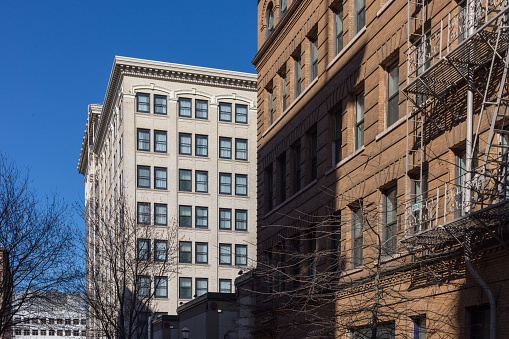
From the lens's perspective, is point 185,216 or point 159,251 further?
point 185,216

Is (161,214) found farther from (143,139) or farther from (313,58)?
(313,58)

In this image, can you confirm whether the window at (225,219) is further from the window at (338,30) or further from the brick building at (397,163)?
the window at (338,30)

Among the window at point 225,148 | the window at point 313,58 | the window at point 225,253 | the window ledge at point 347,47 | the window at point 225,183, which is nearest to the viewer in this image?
the window ledge at point 347,47

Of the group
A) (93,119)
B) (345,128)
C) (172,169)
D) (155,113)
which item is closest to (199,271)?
(172,169)

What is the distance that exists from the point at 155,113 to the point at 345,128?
50.4 meters

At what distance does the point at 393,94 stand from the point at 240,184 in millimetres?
54845

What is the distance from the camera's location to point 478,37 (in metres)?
16.2

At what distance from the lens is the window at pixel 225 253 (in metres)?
73.4

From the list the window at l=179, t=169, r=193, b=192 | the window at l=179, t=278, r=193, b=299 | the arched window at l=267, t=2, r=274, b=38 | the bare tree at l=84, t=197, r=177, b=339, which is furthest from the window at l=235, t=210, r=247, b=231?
the arched window at l=267, t=2, r=274, b=38

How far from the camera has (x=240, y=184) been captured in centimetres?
7712

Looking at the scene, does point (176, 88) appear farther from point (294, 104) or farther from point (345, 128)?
point (345, 128)

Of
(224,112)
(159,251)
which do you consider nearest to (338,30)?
(159,251)

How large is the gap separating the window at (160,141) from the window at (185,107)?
2736 millimetres

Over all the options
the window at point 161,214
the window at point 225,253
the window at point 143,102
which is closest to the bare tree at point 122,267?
the window at point 161,214
